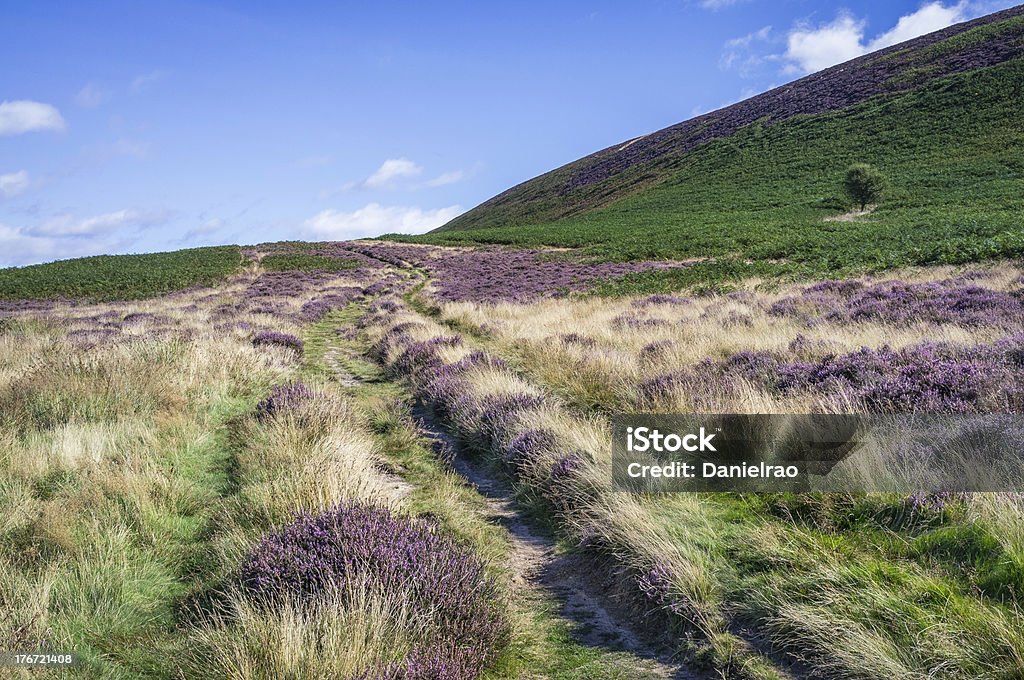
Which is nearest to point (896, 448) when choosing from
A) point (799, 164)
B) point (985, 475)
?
point (985, 475)

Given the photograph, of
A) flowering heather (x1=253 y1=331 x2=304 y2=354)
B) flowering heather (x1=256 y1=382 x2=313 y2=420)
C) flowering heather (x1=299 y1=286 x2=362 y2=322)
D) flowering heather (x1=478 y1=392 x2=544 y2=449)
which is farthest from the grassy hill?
flowering heather (x1=256 y1=382 x2=313 y2=420)

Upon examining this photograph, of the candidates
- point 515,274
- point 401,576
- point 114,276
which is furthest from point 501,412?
point 114,276

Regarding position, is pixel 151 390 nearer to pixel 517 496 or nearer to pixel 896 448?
pixel 517 496

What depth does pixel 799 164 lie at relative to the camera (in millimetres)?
68562

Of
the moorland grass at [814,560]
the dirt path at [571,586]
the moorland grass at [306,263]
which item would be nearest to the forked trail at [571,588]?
the dirt path at [571,586]

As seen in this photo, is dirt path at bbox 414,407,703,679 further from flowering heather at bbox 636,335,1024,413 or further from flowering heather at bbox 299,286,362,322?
flowering heather at bbox 299,286,362,322

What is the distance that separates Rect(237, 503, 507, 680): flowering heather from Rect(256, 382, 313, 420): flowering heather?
3925 mm

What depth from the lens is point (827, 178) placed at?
6144 centimetres

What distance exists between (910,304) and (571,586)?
11269 millimetres

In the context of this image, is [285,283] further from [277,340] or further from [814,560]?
[814,560]

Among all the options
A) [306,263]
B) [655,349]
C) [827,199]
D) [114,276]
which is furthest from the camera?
[827,199]

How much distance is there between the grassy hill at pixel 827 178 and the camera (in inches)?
1063

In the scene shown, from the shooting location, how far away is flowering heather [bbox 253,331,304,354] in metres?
14.6

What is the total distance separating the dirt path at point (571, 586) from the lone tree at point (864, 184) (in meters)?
53.3
